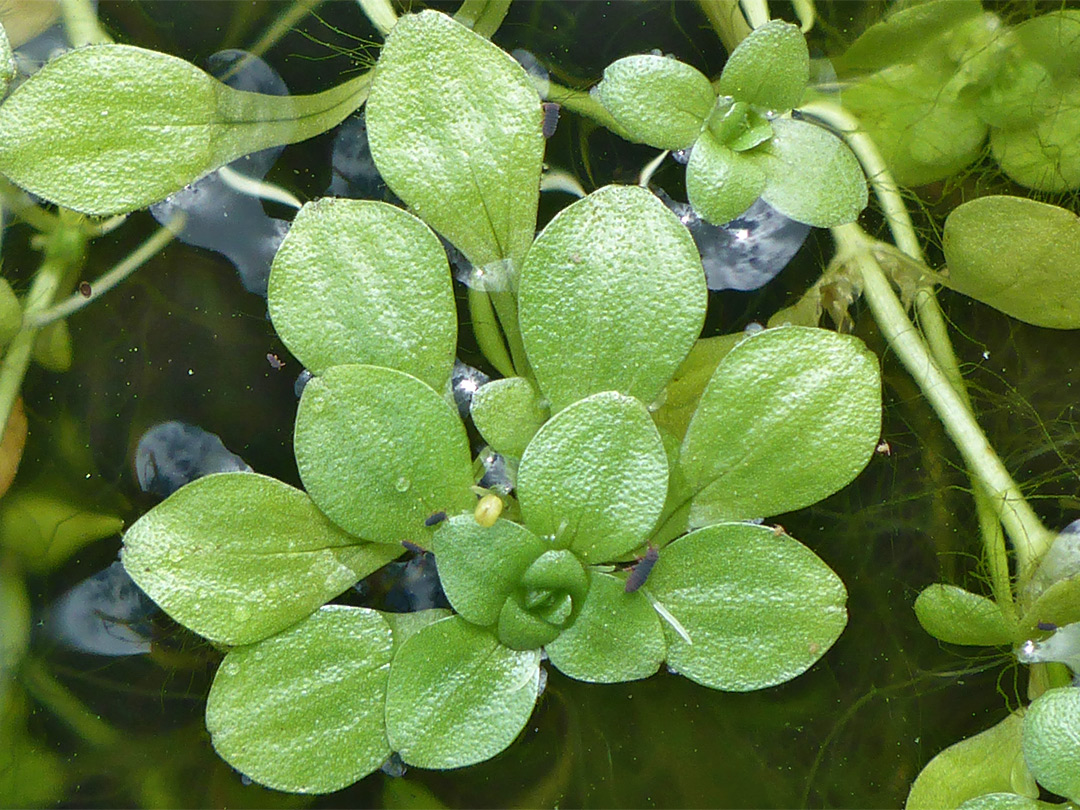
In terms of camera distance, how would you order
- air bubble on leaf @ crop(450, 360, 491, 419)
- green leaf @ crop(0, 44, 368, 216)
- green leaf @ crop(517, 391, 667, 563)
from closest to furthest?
green leaf @ crop(517, 391, 667, 563), green leaf @ crop(0, 44, 368, 216), air bubble on leaf @ crop(450, 360, 491, 419)

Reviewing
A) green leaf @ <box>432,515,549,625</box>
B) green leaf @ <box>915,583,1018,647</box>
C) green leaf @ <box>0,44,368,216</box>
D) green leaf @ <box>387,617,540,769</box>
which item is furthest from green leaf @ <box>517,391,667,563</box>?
green leaf @ <box>0,44,368,216</box>

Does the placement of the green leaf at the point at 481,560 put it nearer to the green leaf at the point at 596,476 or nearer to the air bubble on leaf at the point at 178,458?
the green leaf at the point at 596,476

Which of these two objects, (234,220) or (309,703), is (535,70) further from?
(309,703)

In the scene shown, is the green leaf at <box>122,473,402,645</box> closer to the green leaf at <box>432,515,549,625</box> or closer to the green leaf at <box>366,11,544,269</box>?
the green leaf at <box>432,515,549,625</box>

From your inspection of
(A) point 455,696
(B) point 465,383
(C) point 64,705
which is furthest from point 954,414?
(C) point 64,705

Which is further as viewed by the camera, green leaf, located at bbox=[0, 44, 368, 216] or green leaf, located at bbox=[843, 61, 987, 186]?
green leaf, located at bbox=[843, 61, 987, 186]

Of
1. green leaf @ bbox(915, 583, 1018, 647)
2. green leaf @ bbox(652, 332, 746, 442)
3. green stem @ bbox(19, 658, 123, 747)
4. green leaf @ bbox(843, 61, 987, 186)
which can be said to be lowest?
green stem @ bbox(19, 658, 123, 747)
